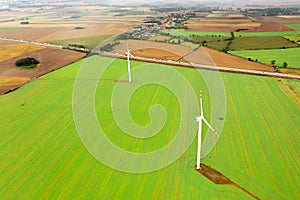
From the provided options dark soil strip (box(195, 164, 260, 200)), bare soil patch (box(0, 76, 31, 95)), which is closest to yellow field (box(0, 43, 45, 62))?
bare soil patch (box(0, 76, 31, 95))

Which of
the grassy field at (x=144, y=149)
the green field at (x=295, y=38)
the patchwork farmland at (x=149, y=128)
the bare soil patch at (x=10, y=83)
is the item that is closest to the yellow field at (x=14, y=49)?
the patchwork farmland at (x=149, y=128)

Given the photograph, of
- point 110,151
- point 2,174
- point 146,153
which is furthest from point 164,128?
point 2,174

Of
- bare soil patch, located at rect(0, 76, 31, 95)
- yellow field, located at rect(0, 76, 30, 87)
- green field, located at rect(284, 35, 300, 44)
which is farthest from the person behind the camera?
green field, located at rect(284, 35, 300, 44)

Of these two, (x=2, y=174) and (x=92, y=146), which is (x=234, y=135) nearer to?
(x=92, y=146)

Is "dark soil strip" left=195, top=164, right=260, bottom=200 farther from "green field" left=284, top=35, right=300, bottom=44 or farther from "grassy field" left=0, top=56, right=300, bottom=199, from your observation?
"green field" left=284, top=35, right=300, bottom=44

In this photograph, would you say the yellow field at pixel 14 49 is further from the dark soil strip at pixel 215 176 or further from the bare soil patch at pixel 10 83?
the dark soil strip at pixel 215 176
